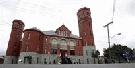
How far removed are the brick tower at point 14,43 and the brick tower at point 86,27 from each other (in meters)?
22.3

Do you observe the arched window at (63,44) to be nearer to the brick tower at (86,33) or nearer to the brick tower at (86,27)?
the brick tower at (86,33)

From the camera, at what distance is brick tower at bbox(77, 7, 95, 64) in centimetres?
6341

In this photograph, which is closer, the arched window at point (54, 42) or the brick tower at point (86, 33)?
the arched window at point (54, 42)

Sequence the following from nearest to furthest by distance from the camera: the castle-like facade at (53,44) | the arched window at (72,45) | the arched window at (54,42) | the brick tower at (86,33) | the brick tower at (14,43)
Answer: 1. the castle-like facade at (53,44)
2. the arched window at (54,42)
3. the brick tower at (86,33)
4. the arched window at (72,45)
5. the brick tower at (14,43)

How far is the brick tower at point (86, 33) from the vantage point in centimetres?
6341

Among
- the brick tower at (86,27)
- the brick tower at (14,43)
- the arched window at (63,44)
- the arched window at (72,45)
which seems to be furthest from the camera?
the brick tower at (14,43)

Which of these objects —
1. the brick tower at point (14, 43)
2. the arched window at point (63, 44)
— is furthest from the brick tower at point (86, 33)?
the brick tower at point (14, 43)

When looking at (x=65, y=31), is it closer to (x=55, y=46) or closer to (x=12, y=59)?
(x=55, y=46)

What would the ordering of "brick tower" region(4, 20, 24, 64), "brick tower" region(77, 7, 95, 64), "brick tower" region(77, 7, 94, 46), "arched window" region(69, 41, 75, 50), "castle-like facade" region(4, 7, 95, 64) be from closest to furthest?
"castle-like facade" region(4, 7, 95, 64) < "brick tower" region(77, 7, 95, 64) < "arched window" region(69, 41, 75, 50) < "brick tower" region(77, 7, 94, 46) < "brick tower" region(4, 20, 24, 64)

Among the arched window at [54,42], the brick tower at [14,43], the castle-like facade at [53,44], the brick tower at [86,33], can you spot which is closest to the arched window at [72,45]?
the castle-like facade at [53,44]

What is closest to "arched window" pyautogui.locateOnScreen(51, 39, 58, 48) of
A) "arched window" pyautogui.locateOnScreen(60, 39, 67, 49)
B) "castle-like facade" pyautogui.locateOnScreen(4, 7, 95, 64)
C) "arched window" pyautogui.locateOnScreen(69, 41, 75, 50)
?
"castle-like facade" pyautogui.locateOnScreen(4, 7, 95, 64)

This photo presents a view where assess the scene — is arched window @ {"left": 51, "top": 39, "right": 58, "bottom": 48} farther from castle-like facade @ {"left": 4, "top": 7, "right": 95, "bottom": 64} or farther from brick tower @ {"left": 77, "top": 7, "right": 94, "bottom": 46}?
brick tower @ {"left": 77, "top": 7, "right": 94, "bottom": 46}

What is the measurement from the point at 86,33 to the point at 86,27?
208 cm

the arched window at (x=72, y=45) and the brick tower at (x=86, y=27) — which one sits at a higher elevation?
the brick tower at (x=86, y=27)
